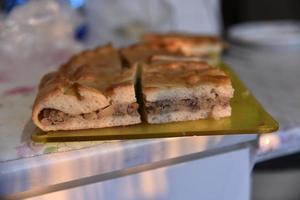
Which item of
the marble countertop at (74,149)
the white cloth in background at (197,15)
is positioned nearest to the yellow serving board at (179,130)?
the marble countertop at (74,149)

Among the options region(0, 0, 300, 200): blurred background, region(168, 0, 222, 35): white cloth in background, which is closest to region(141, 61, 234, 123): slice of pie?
region(0, 0, 300, 200): blurred background

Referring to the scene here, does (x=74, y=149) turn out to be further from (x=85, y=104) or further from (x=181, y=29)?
(x=181, y=29)

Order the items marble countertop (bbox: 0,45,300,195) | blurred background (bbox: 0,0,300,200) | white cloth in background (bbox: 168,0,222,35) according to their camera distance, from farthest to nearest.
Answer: white cloth in background (bbox: 168,0,222,35) < blurred background (bbox: 0,0,300,200) < marble countertop (bbox: 0,45,300,195)

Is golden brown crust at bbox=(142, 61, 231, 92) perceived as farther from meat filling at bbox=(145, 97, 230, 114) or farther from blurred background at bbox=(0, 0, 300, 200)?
blurred background at bbox=(0, 0, 300, 200)

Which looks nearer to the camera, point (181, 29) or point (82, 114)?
point (82, 114)

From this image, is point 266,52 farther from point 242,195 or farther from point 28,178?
point 28,178

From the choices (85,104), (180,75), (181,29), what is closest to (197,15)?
(181,29)

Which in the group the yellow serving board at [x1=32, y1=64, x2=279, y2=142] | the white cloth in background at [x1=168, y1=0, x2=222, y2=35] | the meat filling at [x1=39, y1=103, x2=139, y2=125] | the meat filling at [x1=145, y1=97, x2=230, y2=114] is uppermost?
the meat filling at [x1=39, y1=103, x2=139, y2=125]
